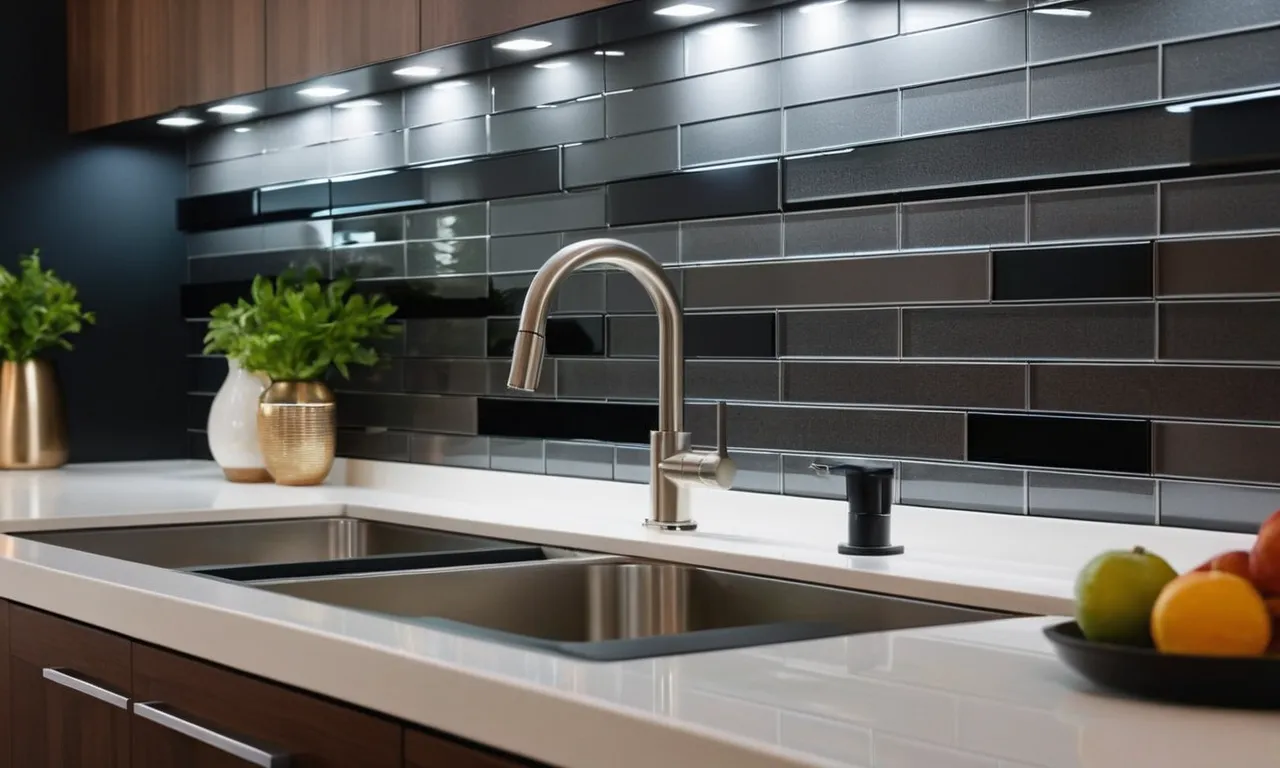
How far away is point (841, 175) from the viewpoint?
2.21 metres

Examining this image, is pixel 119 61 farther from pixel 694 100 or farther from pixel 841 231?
pixel 841 231

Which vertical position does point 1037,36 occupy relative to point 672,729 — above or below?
above

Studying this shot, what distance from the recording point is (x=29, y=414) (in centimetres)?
330

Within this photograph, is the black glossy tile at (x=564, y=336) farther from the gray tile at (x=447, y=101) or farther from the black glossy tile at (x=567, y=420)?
the gray tile at (x=447, y=101)

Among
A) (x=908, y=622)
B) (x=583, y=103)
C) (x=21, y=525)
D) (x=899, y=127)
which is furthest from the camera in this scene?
(x=583, y=103)

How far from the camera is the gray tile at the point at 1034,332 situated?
1.88 meters

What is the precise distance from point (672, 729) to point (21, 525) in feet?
5.37

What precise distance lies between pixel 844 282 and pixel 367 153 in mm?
1248

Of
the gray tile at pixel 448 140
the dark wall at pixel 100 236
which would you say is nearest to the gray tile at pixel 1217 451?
the gray tile at pixel 448 140

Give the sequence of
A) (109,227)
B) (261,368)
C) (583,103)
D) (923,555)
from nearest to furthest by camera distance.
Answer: (923,555), (583,103), (261,368), (109,227)

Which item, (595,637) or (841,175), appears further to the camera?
(841,175)

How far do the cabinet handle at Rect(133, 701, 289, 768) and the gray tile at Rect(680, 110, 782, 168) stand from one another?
113 cm

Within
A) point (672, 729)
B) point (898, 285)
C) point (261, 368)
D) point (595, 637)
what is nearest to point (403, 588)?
point (595, 637)

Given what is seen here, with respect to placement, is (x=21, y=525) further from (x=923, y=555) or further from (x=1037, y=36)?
(x=1037, y=36)
